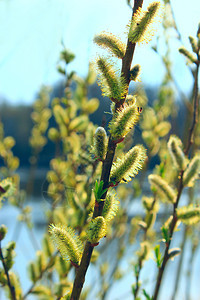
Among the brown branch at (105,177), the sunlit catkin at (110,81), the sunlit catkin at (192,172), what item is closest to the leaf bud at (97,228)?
the brown branch at (105,177)

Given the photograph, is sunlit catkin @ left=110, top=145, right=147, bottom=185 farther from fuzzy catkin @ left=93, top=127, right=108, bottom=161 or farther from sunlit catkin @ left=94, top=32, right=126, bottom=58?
sunlit catkin @ left=94, top=32, right=126, bottom=58

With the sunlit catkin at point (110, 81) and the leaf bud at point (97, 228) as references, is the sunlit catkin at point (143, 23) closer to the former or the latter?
the sunlit catkin at point (110, 81)

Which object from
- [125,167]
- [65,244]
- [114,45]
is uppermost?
[114,45]

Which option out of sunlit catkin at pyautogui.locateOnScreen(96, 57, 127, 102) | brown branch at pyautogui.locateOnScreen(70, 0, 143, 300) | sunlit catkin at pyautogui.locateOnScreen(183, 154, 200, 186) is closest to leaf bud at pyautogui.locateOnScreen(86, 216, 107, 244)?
brown branch at pyautogui.locateOnScreen(70, 0, 143, 300)

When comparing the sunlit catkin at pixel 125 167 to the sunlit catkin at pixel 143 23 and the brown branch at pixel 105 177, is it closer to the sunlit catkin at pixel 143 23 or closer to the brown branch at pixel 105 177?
the brown branch at pixel 105 177

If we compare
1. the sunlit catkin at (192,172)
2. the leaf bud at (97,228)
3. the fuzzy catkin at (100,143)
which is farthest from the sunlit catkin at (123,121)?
the sunlit catkin at (192,172)

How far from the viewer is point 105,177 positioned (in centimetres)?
44

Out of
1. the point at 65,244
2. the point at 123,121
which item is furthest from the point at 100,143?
the point at 65,244

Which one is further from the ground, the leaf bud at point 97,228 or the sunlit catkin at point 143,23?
the sunlit catkin at point 143,23

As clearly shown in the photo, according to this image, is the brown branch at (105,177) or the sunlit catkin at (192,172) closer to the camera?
the brown branch at (105,177)

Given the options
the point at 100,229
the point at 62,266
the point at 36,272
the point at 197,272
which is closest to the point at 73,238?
the point at 100,229

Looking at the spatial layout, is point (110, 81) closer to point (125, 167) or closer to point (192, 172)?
point (125, 167)

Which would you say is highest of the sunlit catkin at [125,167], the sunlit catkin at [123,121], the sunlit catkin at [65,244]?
the sunlit catkin at [123,121]

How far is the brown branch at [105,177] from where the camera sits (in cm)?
43
